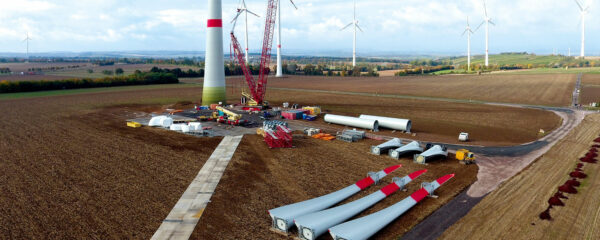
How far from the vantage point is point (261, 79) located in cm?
8419

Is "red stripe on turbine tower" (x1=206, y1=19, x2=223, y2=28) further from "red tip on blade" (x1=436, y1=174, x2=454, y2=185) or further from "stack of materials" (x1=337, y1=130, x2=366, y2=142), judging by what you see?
"red tip on blade" (x1=436, y1=174, x2=454, y2=185)

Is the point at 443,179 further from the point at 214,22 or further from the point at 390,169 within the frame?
the point at 214,22

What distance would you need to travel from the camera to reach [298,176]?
37.5 metres

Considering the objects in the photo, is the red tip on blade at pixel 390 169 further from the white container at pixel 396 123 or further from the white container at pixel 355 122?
the white container at pixel 355 122

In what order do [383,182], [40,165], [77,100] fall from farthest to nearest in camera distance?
[77,100]
[40,165]
[383,182]

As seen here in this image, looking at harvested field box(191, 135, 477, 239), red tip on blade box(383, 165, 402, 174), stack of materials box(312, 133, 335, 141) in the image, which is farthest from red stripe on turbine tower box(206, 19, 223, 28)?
red tip on blade box(383, 165, 402, 174)

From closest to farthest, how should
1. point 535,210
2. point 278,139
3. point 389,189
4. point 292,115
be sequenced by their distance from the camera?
point 535,210
point 389,189
point 278,139
point 292,115

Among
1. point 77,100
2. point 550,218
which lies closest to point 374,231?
point 550,218

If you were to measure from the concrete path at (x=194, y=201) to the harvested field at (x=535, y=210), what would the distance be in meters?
17.7

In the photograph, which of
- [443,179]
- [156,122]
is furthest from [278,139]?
[156,122]

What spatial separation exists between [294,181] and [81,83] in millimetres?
124167

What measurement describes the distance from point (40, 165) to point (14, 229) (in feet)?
55.2

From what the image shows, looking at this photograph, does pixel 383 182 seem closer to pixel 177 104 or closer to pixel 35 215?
pixel 35 215

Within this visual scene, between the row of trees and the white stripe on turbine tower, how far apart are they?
7484 cm
